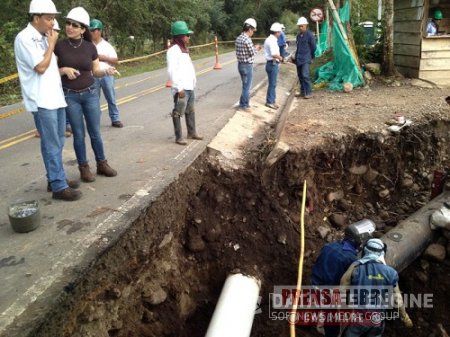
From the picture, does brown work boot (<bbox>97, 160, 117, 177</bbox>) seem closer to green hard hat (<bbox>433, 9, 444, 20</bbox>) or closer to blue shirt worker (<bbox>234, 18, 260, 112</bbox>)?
blue shirt worker (<bbox>234, 18, 260, 112</bbox>)

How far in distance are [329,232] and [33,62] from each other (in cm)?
479

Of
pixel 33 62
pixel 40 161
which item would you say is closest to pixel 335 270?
pixel 33 62

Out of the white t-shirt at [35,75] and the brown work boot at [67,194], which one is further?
the brown work boot at [67,194]

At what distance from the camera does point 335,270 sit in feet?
14.5

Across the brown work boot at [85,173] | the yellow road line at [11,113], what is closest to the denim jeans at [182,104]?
the brown work boot at [85,173]

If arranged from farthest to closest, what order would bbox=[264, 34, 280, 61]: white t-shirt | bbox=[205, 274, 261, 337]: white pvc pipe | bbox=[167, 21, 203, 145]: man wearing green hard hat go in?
bbox=[264, 34, 280, 61]: white t-shirt
bbox=[167, 21, 203, 145]: man wearing green hard hat
bbox=[205, 274, 261, 337]: white pvc pipe

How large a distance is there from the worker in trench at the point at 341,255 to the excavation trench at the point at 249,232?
756 millimetres

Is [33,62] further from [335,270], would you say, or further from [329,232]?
[329,232]

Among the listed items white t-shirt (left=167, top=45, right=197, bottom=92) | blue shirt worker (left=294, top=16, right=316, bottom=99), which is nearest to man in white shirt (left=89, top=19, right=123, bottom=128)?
white t-shirt (left=167, top=45, right=197, bottom=92)

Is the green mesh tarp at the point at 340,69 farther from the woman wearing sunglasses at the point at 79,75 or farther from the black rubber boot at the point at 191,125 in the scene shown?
the woman wearing sunglasses at the point at 79,75

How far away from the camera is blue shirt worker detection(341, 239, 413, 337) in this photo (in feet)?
12.7

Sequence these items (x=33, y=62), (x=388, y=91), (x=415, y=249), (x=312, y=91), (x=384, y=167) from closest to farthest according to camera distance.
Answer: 1. (x=33, y=62)
2. (x=415, y=249)
3. (x=384, y=167)
4. (x=388, y=91)
5. (x=312, y=91)

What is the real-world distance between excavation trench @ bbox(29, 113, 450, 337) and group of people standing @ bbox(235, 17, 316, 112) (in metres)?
2.40

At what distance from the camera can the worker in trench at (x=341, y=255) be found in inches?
171
